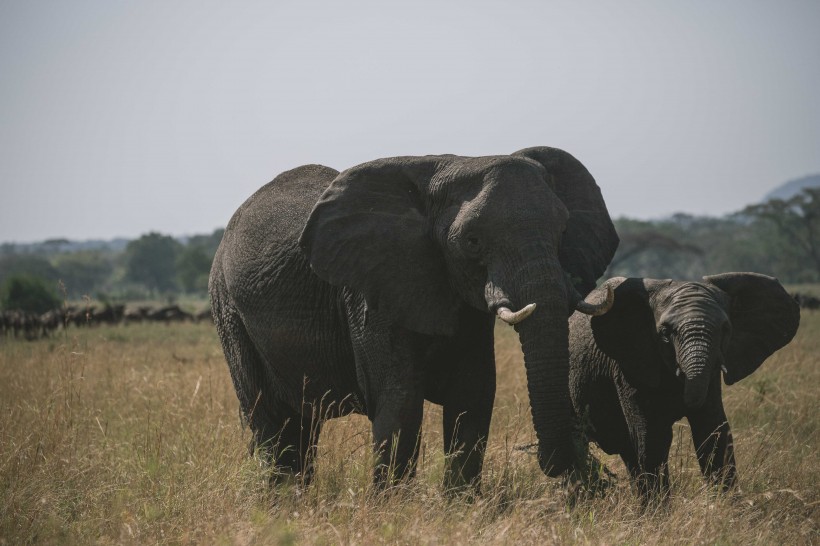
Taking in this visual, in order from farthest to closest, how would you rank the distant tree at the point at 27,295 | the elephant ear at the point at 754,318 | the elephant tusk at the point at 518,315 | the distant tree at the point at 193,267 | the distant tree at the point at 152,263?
the distant tree at the point at 152,263 < the distant tree at the point at 193,267 < the distant tree at the point at 27,295 < the elephant ear at the point at 754,318 < the elephant tusk at the point at 518,315

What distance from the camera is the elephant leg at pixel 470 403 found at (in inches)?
234

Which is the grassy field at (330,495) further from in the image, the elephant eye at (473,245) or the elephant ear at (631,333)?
the elephant eye at (473,245)

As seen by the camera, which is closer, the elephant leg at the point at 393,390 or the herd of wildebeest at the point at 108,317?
the elephant leg at the point at 393,390

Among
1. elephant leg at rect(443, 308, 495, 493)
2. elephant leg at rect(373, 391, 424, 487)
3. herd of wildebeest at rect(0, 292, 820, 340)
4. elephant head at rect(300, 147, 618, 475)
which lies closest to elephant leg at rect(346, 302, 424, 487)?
elephant leg at rect(373, 391, 424, 487)

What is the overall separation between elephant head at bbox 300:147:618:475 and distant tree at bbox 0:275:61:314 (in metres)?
35.5

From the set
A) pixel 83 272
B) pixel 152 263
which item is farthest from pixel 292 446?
pixel 83 272

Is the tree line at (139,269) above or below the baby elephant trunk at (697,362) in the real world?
below

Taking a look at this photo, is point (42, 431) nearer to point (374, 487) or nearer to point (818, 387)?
point (374, 487)

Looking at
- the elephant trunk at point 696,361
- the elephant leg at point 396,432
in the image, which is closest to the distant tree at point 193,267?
the elephant leg at point 396,432

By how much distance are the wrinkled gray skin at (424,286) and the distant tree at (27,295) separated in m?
34.7

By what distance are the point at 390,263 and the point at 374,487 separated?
127cm

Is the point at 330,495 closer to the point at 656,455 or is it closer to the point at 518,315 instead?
the point at 656,455

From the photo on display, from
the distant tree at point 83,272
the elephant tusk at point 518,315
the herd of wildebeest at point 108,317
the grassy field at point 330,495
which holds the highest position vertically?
the elephant tusk at point 518,315

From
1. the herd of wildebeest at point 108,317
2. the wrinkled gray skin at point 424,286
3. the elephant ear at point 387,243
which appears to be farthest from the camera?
the herd of wildebeest at point 108,317
